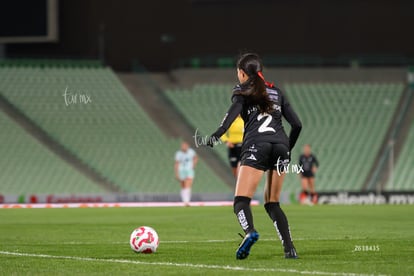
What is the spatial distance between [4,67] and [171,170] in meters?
8.33

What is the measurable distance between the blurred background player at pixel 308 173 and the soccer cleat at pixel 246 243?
889 inches

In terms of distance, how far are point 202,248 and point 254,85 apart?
10.2 feet

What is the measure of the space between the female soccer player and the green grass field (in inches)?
21.0

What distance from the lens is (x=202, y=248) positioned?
12812 millimetres

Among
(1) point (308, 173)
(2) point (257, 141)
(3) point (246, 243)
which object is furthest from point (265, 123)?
(1) point (308, 173)

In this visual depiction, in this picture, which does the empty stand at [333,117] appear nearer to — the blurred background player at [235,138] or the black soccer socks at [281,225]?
the blurred background player at [235,138]

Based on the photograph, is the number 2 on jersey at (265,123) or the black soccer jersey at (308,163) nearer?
the number 2 on jersey at (265,123)

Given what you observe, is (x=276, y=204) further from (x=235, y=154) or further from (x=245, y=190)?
(x=235, y=154)

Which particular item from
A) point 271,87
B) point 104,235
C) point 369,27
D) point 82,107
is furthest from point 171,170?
point 271,87

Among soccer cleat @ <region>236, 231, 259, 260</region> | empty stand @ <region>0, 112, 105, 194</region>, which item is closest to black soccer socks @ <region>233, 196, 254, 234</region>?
soccer cleat @ <region>236, 231, 259, 260</region>

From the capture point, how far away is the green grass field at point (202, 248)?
32.0 feet

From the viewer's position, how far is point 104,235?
1588 cm

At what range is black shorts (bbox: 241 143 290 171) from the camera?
10.6 metres

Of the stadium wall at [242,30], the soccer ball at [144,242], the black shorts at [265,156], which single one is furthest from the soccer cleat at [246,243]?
the stadium wall at [242,30]
